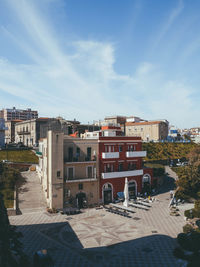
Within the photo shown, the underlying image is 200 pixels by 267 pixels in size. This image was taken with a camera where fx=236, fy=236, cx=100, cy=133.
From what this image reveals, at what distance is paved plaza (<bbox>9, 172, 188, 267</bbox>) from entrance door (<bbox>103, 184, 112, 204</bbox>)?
12.1 ft

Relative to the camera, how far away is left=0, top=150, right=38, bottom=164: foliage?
60.8 metres

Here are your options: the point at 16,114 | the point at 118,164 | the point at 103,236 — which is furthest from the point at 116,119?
the point at 103,236

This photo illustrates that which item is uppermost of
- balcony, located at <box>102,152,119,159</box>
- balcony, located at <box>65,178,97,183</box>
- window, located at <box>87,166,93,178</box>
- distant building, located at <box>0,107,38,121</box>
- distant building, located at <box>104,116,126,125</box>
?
distant building, located at <box>0,107,38,121</box>

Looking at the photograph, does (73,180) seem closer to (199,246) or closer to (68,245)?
(68,245)

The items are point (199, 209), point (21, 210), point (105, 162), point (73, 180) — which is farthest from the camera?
point (105, 162)

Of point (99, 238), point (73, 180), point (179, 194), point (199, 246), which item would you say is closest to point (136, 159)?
point (179, 194)

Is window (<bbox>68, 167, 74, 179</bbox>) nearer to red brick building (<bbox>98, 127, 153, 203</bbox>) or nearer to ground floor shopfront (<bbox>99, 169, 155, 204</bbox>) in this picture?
red brick building (<bbox>98, 127, 153, 203</bbox>)

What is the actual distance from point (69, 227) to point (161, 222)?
41.0ft

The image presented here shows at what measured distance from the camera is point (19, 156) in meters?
64.2

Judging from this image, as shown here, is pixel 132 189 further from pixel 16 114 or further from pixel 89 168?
pixel 16 114

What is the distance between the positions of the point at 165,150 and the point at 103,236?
57361mm

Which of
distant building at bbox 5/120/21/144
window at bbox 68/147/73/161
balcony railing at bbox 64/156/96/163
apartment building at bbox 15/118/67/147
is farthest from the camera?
distant building at bbox 5/120/21/144

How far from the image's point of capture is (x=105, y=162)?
4272 cm

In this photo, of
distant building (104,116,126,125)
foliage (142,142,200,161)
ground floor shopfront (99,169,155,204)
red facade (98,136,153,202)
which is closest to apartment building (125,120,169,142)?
foliage (142,142,200,161)
